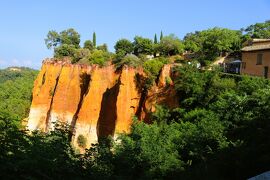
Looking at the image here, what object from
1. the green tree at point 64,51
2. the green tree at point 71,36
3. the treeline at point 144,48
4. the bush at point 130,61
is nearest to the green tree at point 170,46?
the treeline at point 144,48

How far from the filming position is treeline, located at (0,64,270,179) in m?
8.98

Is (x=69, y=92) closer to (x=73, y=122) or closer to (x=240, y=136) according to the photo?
(x=73, y=122)

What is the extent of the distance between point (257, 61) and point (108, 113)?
38.1 feet

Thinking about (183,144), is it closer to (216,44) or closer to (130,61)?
(130,61)

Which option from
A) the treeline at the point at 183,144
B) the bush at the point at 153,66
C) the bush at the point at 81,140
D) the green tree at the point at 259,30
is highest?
the green tree at the point at 259,30

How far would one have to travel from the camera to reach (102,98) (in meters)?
32.0

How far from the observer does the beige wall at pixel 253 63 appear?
32719 millimetres

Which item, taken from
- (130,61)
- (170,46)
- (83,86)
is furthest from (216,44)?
(83,86)

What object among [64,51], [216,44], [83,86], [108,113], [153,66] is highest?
[216,44]

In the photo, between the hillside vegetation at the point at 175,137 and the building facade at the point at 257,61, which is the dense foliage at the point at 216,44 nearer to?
the hillside vegetation at the point at 175,137

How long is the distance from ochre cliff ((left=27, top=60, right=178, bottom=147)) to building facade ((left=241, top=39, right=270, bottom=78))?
23.8 feet

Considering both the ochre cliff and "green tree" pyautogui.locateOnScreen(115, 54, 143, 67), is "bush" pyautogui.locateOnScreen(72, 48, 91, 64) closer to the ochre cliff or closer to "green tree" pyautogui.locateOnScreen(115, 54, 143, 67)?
the ochre cliff

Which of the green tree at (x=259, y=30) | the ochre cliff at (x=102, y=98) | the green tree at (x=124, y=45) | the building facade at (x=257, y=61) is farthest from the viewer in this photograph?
the green tree at (x=259, y=30)

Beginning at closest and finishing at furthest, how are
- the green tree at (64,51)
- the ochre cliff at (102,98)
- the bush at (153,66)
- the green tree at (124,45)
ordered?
1. the ochre cliff at (102,98)
2. the bush at (153,66)
3. the green tree at (124,45)
4. the green tree at (64,51)
